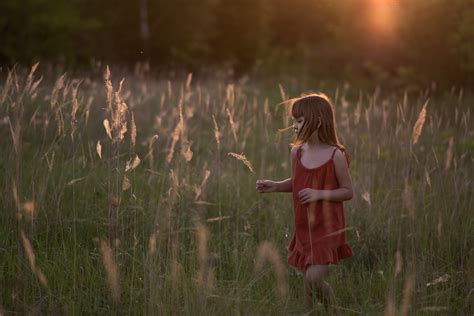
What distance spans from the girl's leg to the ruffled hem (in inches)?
1.3

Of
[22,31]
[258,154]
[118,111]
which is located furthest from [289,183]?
[22,31]

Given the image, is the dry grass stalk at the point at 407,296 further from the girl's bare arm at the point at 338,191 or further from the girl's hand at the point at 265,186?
the girl's hand at the point at 265,186

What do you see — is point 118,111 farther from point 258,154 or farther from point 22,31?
point 22,31

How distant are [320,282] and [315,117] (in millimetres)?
761

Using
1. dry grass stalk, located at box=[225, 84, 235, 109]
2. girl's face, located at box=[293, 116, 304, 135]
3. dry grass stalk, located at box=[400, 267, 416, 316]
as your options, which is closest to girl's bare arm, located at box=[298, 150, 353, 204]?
girl's face, located at box=[293, 116, 304, 135]

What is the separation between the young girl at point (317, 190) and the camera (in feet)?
9.55

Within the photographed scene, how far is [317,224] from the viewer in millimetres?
2959

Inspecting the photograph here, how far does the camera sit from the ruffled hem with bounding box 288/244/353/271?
9.47 ft

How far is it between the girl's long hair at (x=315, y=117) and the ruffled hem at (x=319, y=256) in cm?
44

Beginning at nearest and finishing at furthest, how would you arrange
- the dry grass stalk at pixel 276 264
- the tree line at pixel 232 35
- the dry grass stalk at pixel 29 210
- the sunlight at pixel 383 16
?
the dry grass stalk at pixel 276 264 → the dry grass stalk at pixel 29 210 → the tree line at pixel 232 35 → the sunlight at pixel 383 16

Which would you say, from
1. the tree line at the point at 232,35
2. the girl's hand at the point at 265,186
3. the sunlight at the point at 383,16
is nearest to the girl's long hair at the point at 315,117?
the girl's hand at the point at 265,186

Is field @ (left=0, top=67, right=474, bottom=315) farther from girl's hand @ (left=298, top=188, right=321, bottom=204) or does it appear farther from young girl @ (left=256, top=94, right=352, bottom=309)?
girl's hand @ (left=298, top=188, right=321, bottom=204)

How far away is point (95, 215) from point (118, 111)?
1.27 metres

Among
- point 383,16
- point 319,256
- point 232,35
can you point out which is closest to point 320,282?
point 319,256
